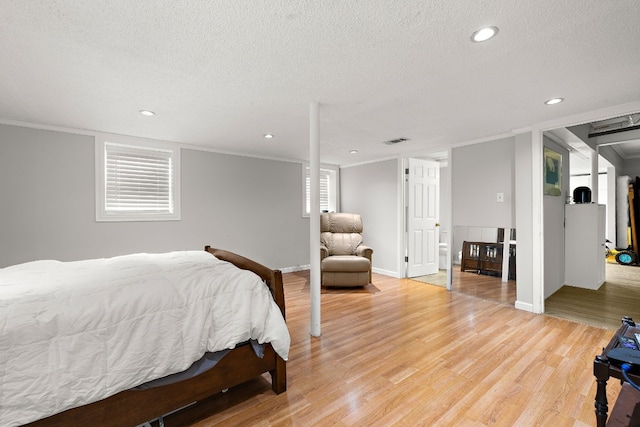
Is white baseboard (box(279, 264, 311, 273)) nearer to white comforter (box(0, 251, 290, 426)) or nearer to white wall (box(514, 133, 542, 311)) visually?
white wall (box(514, 133, 542, 311))

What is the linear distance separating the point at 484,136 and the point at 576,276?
2784 mm

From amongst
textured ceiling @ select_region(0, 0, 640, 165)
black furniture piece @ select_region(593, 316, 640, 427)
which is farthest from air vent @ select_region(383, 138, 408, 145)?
black furniture piece @ select_region(593, 316, 640, 427)

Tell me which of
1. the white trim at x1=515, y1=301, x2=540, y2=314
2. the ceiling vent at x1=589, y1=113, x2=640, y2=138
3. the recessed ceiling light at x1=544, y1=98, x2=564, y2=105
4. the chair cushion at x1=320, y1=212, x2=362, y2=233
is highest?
the ceiling vent at x1=589, y1=113, x2=640, y2=138

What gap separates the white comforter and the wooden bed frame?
7cm

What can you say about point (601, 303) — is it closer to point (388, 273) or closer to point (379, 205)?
point (388, 273)

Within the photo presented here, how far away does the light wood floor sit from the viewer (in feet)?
5.66

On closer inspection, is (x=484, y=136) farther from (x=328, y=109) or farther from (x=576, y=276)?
(x=576, y=276)

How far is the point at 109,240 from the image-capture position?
3.82 metres

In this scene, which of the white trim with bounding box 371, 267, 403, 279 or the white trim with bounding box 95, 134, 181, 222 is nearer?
the white trim with bounding box 95, 134, 181, 222

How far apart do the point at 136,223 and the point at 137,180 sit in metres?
0.61

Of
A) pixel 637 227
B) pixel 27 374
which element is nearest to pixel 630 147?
pixel 637 227

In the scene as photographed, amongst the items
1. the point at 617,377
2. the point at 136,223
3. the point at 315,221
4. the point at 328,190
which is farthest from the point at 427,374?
the point at 328,190

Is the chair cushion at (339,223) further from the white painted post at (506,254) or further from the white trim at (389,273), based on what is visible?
the white painted post at (506,254)

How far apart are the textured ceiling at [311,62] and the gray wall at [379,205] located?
1.93 metres
